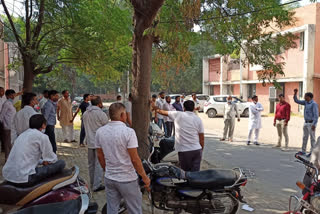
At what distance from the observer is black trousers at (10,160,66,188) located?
11.1ft

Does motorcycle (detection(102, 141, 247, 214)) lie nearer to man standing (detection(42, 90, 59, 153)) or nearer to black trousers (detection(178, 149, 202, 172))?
black trousers (detection(178, 149, 202, 172))

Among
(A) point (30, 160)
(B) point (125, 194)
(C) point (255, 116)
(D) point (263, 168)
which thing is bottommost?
(D) point (263, 168)

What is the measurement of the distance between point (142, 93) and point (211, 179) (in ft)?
7.68

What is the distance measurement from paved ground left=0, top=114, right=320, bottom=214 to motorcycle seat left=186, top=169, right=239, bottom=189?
128cm

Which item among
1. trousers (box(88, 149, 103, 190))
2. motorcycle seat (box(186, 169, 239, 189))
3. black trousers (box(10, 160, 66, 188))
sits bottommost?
trousers (box(88, 149, 103, 190))

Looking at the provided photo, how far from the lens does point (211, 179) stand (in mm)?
3859

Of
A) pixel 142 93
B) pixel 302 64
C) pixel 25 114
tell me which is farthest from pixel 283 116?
pixel 302 64

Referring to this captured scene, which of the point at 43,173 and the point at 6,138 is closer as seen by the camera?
the point at 43,173

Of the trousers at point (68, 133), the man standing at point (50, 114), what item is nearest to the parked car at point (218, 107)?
the trousers at point (68, 133)

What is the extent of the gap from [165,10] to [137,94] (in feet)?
9.04

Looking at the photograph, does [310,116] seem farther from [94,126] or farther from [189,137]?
[94,126]

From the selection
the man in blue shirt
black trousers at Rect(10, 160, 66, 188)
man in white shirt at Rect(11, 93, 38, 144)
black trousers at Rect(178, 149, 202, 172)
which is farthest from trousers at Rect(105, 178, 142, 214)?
the man in blue shirt

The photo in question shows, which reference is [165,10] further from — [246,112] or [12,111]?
[246,112]

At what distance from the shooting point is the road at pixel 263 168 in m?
5.30
